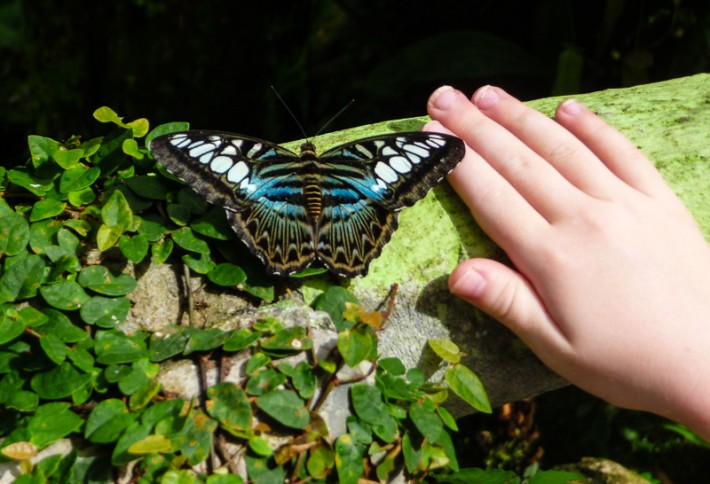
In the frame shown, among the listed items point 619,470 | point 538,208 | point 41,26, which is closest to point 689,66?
point 619,470

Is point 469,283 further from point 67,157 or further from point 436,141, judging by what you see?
point 67,157

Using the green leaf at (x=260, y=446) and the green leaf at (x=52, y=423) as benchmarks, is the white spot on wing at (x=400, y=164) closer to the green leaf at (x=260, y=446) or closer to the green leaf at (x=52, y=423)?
the green leaf at (x=260, y=446)

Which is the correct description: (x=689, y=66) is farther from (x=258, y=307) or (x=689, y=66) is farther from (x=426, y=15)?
(x=258, y=307)

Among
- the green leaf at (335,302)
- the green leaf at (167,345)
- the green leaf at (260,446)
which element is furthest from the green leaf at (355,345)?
the green leaf at (167,345)

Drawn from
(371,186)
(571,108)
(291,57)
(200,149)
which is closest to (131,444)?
(200,149)

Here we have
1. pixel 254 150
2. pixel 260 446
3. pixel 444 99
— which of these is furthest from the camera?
pixel 444 99

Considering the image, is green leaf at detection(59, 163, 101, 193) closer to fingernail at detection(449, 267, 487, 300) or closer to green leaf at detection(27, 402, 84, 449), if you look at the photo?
green leaf at detection(27, 402, 84, 449)
